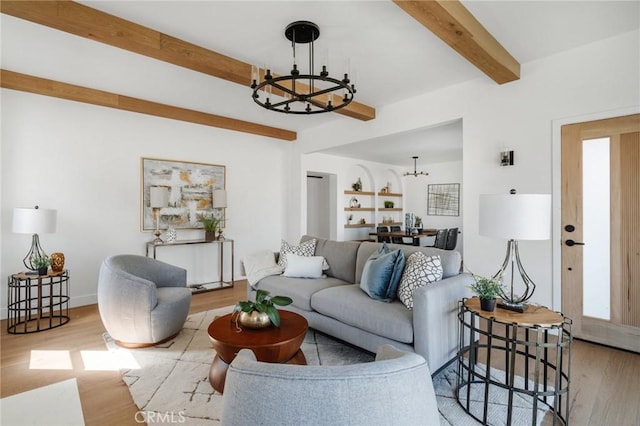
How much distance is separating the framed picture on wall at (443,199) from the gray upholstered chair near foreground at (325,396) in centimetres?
801

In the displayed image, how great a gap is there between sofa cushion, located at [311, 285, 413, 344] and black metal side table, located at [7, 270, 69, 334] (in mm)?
2850

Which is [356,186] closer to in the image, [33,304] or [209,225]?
[209,225]

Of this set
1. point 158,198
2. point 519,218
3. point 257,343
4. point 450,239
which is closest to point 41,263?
point 158,198

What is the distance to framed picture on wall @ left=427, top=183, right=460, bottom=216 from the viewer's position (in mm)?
8195

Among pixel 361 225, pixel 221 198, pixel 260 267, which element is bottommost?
pixel 260 267

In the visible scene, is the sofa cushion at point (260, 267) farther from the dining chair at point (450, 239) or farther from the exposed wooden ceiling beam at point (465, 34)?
the dining chair at point (450, 239)

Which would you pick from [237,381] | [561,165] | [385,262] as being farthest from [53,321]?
[561,165]

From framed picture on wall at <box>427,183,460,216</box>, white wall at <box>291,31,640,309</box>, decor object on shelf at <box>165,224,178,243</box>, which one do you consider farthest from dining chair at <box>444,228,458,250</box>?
decor object on shelf at <box>165,224,178,243</box>

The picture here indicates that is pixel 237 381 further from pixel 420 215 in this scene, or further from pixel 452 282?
pixel 420 215

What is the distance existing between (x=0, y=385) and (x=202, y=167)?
11.5 feet

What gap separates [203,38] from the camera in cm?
276

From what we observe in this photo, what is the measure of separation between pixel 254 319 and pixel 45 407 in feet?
4.48

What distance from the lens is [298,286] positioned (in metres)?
3.21

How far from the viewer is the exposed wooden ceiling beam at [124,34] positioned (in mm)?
2172
